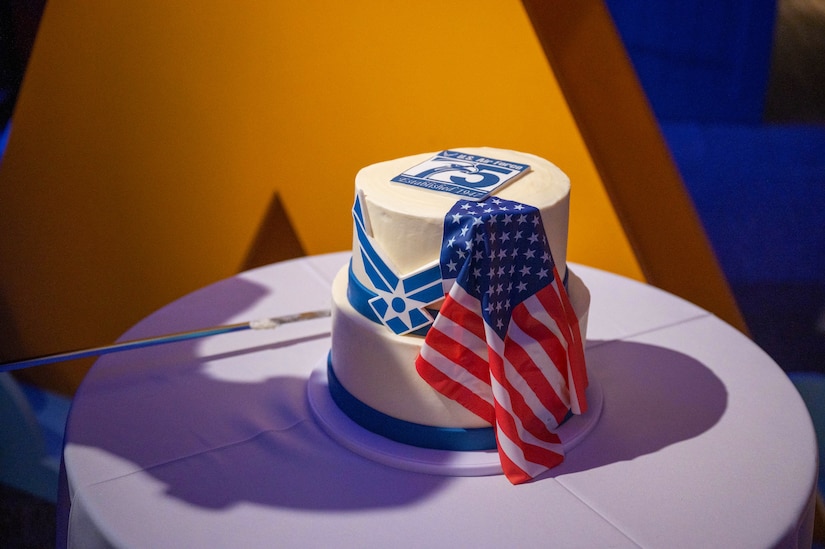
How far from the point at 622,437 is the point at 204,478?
2.27 feet

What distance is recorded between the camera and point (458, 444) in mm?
1162

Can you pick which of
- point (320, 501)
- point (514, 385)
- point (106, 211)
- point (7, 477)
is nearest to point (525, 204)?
point (514, 385)

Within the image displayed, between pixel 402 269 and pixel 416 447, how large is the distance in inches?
11.6

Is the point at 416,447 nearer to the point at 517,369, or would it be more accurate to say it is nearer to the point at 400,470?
the point at 400,470

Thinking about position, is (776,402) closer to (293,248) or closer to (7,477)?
(293,248)

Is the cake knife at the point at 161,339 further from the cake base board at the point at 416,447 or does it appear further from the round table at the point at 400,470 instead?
the cake base board at the point at 416,447

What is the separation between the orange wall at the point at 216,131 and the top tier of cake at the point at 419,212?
56 centimetres

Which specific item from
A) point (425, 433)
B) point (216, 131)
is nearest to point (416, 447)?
point (425, 433)

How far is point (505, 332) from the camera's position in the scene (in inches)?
44.6

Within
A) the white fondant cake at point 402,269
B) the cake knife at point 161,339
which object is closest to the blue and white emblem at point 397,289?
the white fondant cake at point 402,269

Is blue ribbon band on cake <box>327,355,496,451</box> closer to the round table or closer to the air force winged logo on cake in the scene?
the round table

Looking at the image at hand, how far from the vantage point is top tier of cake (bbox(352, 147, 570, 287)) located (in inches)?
43.4

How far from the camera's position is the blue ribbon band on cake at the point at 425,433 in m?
1.16

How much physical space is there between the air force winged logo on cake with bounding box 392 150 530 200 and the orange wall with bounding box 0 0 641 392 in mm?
472
